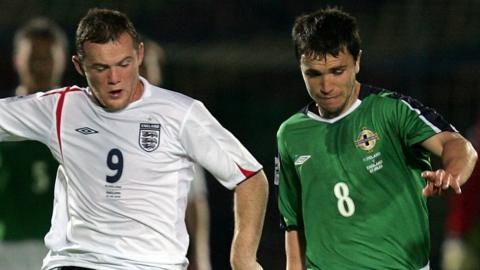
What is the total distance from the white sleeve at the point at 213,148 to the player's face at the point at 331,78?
396mm

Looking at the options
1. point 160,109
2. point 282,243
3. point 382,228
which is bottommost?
point 282,243

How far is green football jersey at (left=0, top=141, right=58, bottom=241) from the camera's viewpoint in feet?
22.8

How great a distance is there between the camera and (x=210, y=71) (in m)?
9.66

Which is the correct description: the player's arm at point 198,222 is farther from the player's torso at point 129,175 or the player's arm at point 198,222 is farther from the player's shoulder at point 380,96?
the player's shoulder at point 380,96

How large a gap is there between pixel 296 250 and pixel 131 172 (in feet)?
2.75

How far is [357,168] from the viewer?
5207mm

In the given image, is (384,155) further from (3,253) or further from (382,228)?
(3,253)

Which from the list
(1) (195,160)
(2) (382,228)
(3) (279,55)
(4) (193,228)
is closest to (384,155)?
(2) (382,228)

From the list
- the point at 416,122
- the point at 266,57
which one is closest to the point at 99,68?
the point at 416,122

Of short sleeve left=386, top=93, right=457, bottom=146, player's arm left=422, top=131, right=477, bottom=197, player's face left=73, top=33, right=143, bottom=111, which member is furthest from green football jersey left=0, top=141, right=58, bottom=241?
player's arm left=422, top=131, right=477, bottom=197

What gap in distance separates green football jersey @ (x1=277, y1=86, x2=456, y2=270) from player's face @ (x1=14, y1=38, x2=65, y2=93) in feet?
8.01

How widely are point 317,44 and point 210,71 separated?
4464 millimetres

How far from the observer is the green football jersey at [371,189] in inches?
203

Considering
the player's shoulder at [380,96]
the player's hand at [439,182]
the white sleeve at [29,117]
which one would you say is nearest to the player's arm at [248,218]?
the player's shoulder at [380,96]
